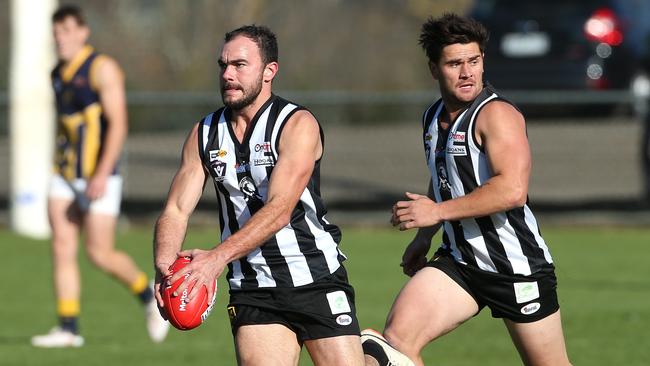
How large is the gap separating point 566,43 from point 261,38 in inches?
516

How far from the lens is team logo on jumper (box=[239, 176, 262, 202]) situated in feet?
20.8

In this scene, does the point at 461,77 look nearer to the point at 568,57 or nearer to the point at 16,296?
the point at 16,296

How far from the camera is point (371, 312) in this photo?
452 inches

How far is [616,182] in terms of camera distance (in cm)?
1992

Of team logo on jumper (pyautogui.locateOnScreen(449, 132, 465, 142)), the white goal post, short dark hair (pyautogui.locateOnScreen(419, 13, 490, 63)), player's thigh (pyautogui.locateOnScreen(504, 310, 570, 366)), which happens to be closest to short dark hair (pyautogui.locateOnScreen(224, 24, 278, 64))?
short dark hair (pyautogui.locateOnScreen(419, 13, 490, 63))

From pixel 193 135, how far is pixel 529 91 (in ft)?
44.7

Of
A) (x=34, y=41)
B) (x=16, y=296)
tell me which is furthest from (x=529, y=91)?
(x=16, y=296)

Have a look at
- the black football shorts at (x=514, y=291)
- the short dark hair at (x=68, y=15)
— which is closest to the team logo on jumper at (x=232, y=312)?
the black football shorts at (x=514, y=291)

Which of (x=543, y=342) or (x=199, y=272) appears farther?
(x=543, y=342)

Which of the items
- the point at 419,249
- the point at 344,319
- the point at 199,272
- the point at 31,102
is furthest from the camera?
the point at 31,102

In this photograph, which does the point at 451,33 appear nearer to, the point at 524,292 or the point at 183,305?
the point at 524,292

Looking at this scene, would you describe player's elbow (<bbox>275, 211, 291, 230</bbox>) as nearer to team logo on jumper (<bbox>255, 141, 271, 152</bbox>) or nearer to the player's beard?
team logo on jumper (<bbox>255, 141, 271, 152</bbox>)

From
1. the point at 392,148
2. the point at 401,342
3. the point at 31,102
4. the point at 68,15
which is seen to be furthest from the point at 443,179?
the point at 392,148

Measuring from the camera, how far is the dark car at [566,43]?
18.9 m
